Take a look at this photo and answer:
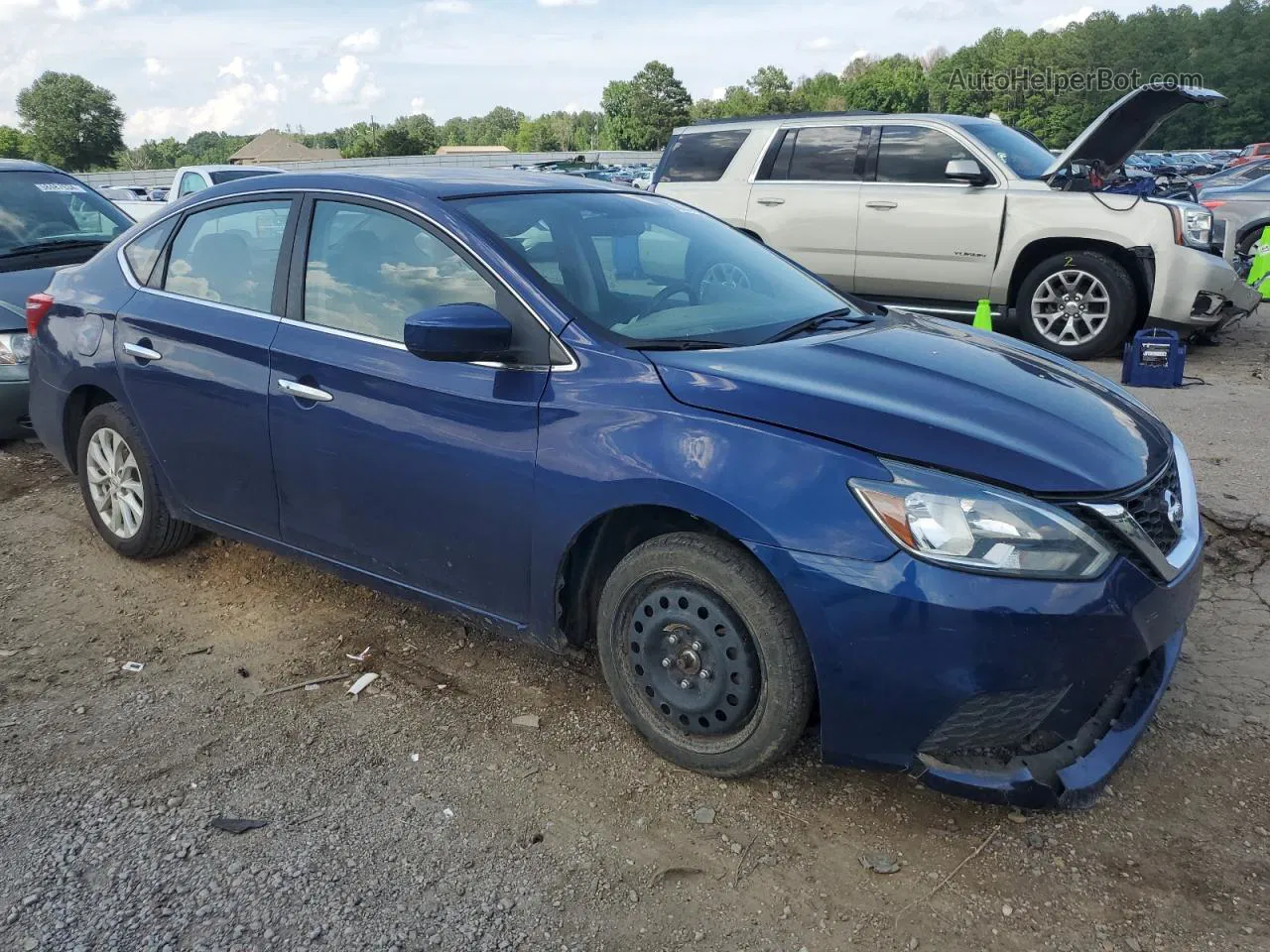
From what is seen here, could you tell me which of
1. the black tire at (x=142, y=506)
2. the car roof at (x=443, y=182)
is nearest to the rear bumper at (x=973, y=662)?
the car roof at (x=443, y=182)

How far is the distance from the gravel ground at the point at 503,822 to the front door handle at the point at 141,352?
3.49ft

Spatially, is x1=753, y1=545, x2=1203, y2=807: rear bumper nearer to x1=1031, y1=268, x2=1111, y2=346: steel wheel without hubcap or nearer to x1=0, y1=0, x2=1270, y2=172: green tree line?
x1=1031, y1=268, x2=1111, y2=346: steel wheel without hubcap

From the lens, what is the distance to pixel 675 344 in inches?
119

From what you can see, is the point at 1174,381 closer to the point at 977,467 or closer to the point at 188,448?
the point at 977,467

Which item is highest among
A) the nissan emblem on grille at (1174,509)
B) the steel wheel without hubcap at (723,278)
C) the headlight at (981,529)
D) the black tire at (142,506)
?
the steel wheel without hubcap at (723,278)

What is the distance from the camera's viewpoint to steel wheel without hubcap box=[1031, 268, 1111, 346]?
7.98 metres

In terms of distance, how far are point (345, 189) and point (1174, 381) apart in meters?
6.09

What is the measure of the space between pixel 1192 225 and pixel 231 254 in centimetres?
708

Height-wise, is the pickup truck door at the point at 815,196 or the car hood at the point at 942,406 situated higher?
the pickup truck door at the point at 815,196

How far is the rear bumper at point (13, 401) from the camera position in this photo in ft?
19.4

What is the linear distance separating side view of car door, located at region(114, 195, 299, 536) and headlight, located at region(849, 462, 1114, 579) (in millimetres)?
2263

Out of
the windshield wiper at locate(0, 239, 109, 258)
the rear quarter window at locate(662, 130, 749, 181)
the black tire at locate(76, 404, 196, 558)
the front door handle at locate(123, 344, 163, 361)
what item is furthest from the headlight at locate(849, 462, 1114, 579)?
the rear quarter window at locate(662, 130, 749, 181)

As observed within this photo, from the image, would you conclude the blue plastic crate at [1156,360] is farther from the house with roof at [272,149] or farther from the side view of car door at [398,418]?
the house with roof at [272,149]

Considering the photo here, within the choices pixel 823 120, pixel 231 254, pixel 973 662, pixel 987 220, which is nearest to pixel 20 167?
pixel 231 254
